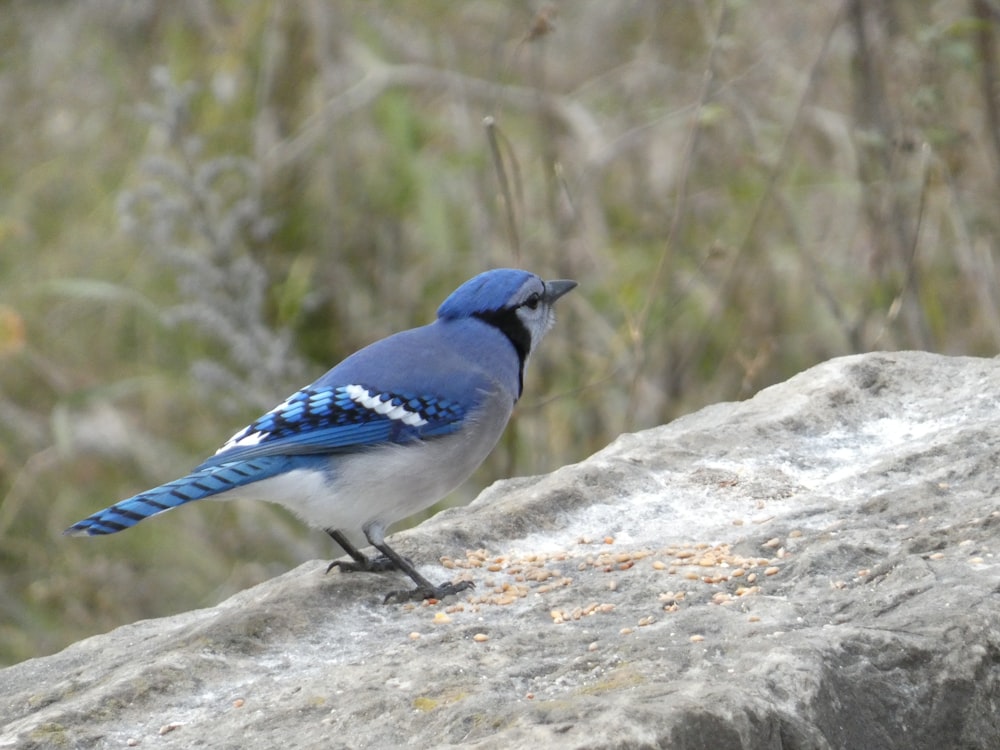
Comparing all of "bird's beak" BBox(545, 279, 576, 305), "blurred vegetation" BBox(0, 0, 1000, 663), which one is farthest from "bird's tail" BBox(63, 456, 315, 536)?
"blurred vegetation" BBox(0, 0, 1000, 663)

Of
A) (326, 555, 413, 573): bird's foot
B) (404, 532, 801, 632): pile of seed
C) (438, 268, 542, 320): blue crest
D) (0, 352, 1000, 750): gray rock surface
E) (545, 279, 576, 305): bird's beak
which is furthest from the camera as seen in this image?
(545, 279, 576, 305): bird's beak

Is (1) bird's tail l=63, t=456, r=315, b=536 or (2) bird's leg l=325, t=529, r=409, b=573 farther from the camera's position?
(2) bird's leg l=325, t=529, r=409, b=573

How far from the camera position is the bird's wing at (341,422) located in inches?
138

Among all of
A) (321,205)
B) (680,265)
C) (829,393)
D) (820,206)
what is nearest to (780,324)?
(680,265)

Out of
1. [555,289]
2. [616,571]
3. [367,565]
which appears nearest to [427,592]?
[367,565]

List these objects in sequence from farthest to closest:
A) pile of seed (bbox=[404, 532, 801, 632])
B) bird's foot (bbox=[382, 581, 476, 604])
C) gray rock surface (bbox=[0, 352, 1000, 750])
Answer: bird's foot (bbox=[382, 581, 476, 604])
pile of seed (bbox=[404, 532, 801, 632])
gray rock surface (bbox=[0, 352, 1000, 750])

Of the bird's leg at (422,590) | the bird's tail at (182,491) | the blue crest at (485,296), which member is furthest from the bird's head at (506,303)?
the bird's leg at (422,590)

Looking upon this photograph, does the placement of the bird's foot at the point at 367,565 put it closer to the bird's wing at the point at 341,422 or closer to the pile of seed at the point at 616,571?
the pile of seed at the point at 616,571

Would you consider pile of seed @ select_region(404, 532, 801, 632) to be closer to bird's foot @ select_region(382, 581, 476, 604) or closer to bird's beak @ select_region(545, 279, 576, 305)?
bird's foot @ select_region(382, 581, 476, 604)

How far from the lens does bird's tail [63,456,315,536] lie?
300 centimetres

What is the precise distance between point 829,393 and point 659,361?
247 cm

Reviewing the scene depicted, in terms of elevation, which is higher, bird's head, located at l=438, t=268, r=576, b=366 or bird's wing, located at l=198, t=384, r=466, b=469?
bird's head, located at l=438, t=268, r=576, b=366

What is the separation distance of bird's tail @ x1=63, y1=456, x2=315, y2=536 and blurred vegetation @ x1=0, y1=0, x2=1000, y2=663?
1.80 metres

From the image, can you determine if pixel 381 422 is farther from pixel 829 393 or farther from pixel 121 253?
pixel 121 253
